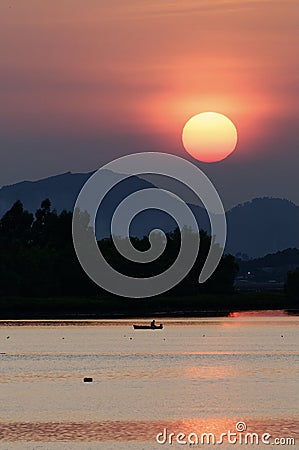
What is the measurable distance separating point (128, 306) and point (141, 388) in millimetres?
118520

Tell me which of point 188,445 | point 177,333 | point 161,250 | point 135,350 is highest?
point 161,250

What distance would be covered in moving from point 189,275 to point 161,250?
255 inches

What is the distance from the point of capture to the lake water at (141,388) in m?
50.3

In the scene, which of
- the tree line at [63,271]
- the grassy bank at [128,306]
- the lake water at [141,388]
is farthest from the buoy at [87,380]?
the tree line at [63,271]

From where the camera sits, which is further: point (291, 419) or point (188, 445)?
point (291, 419)

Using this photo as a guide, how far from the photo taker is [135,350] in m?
101

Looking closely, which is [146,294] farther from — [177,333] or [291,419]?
[291,419]

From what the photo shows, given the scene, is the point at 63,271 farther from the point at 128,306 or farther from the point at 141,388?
the point at 141,388

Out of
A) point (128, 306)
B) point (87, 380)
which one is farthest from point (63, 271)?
point (87, 380)

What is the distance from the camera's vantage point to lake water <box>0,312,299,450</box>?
50.3m

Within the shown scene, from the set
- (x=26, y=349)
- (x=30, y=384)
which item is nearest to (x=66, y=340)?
(x=26, y=349)

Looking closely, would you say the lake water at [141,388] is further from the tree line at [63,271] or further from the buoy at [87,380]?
the tree line at [63,271]

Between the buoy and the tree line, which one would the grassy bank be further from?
the buoy

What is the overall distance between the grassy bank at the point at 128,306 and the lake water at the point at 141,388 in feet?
159
